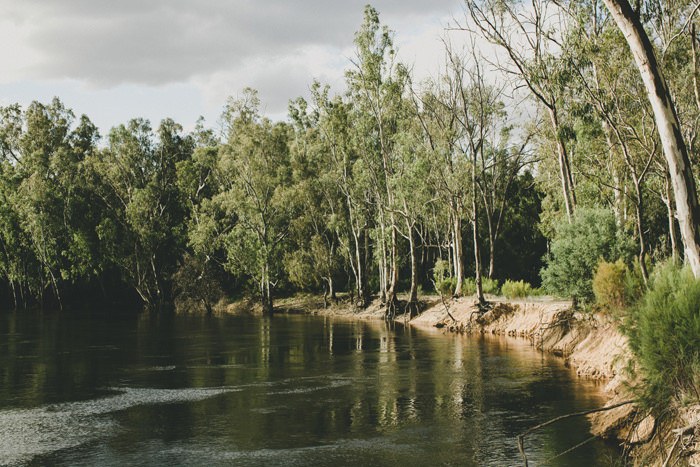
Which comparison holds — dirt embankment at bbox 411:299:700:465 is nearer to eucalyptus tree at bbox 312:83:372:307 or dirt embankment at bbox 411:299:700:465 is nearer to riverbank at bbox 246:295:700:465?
riverbank at bbox 246:295:700:465

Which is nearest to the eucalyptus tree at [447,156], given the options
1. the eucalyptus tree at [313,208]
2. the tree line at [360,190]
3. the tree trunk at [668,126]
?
the tree line at [360,190]

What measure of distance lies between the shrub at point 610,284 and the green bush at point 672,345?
1304 cm

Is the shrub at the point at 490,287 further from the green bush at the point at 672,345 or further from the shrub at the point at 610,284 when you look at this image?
the green bush at the point at 672,345

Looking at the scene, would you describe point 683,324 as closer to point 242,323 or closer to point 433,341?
point 433,341

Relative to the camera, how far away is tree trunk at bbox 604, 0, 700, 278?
12531mm

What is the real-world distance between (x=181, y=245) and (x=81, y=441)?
2380 inches

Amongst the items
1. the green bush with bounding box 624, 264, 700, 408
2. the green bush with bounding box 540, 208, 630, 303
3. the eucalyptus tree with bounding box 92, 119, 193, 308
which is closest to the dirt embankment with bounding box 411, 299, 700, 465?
the green bush with bounding box 624, 264, 700, 408

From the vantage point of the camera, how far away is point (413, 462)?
14070 millimetres

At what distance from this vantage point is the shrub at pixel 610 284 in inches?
996

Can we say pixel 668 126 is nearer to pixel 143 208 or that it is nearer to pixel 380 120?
pixel 380 120

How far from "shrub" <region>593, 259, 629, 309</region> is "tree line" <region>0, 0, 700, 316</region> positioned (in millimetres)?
1872

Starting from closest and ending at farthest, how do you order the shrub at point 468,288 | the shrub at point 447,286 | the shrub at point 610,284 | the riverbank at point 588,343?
the riverbank at point 588,343 < the shrub at point 610,284 < the shrub at point 468,288 < the shrub at point 447,286

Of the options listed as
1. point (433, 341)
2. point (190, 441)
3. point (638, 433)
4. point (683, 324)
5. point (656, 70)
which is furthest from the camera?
point (433, 341)

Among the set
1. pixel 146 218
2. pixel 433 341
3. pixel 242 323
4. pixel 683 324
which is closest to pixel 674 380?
pixel 683 324
